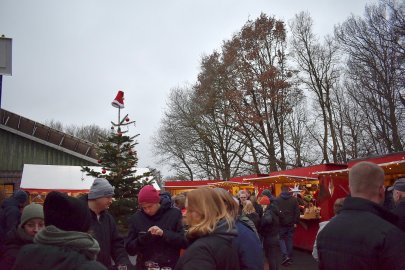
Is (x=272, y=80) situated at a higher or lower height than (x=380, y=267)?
higher

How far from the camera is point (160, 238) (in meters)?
4.41

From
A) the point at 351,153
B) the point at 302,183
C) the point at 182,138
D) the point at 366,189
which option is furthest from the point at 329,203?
the point at 182,138

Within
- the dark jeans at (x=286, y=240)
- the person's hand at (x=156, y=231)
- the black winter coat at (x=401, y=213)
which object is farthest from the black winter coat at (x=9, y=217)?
the dark jeans at (x=286, y=240)

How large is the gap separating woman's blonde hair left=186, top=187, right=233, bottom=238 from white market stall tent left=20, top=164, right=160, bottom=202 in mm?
12604

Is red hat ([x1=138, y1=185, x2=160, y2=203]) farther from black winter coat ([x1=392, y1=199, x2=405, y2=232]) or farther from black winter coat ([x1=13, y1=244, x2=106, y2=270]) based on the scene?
black winter coat ([x1=392, y1=199, x2=405, y2=232])

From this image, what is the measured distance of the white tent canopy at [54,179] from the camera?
15688 millimetres

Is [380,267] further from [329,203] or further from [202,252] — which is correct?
[329,203]

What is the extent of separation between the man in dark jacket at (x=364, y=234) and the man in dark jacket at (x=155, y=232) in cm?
201

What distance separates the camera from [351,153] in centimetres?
3203

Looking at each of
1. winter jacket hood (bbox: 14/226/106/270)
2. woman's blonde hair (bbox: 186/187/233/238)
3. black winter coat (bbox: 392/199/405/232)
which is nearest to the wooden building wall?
black winter coat (bbox: 392/199/405/232)

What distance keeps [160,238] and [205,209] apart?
6.39ft

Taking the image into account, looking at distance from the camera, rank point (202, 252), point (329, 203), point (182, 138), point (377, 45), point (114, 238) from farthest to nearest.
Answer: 1. point (182, 138)
2. point (377, 45)
3. point (329, 203)
4. point (114, 238)
5. point (202, 252)

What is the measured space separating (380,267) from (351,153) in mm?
31710

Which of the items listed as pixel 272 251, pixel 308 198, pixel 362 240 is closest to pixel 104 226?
pixel 362 240
